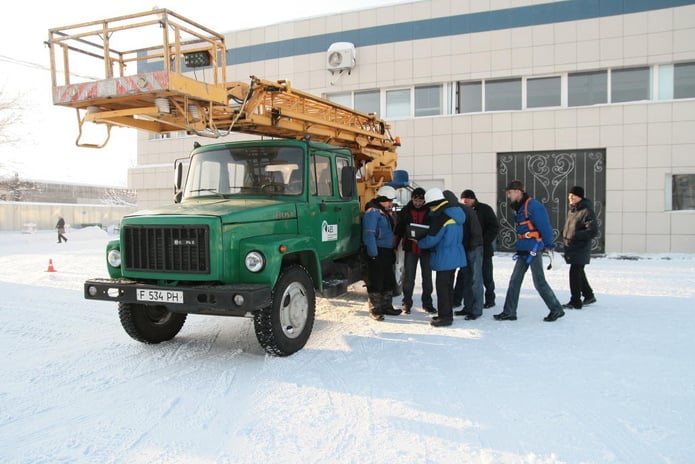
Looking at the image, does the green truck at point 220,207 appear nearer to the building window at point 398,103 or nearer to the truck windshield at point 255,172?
the truck windshield at point 255,172

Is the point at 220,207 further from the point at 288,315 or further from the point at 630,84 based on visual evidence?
the point at 630,84

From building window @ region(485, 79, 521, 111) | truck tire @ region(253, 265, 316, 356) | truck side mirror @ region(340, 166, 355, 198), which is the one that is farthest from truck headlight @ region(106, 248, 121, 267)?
building window @ region(485, 79, 521, 111)

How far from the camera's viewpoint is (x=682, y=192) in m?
13.4

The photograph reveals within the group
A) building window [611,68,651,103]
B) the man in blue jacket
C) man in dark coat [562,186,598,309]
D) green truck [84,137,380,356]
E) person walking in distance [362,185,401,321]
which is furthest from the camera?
building window [611,68,651,103]

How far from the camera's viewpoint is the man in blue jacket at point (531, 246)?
653cm

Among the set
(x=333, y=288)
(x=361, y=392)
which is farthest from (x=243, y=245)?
(x=361, y=392)

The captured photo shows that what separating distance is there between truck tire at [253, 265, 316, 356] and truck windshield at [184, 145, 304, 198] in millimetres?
1096

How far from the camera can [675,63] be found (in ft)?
43.6

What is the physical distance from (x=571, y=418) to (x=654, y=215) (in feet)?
39.5

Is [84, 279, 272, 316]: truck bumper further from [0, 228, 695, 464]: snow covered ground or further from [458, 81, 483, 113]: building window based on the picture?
[458, 81, 483, 113]: building window

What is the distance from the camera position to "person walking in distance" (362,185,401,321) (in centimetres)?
666

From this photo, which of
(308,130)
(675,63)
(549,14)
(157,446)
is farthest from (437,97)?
(157,446)

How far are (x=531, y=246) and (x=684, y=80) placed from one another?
10414 millimetres

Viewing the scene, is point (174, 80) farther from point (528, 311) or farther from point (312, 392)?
point (528, 311)
